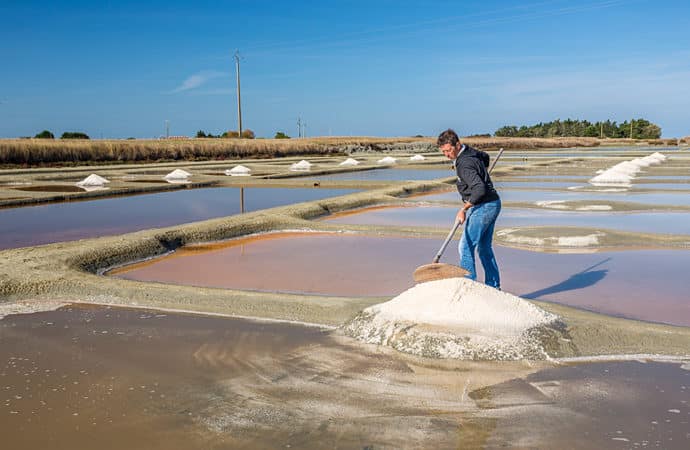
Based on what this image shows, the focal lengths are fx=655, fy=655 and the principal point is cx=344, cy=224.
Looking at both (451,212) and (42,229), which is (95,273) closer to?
(42,229)

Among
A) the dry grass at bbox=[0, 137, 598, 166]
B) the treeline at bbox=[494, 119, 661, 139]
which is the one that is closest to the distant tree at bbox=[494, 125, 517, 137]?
the treeline at bbox=[494, 119, 661, 139]

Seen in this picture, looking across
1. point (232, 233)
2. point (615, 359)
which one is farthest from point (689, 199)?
point (615, 359)

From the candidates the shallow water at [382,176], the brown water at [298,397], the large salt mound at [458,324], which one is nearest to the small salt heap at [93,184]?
the shallow water at [382,176]

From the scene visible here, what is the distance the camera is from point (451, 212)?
1088cm

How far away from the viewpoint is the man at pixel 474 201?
171 inches

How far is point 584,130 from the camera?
304 feet

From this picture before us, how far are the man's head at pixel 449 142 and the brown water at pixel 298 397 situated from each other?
1.46 metres

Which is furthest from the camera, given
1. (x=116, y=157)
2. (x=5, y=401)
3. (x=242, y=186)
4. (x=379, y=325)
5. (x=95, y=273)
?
→ (x=116, y=157)

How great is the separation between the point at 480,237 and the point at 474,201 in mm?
265

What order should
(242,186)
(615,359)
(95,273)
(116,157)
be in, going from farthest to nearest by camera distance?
1. (116,157)
2. (242,186)
3. (95,273)
4. (615,359)

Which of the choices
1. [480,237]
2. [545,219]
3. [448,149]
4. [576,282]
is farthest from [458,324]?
[545,219]

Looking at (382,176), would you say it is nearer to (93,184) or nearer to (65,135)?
(93,184)

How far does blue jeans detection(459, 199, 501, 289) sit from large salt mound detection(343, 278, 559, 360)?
529 millimetres

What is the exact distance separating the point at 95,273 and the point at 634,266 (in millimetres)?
5062
